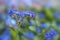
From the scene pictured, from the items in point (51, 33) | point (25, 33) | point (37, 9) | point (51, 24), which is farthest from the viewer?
point (37, 9)

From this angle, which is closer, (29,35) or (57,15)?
(29,35)

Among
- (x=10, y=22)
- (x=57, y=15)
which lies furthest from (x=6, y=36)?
(x=57, y=15)

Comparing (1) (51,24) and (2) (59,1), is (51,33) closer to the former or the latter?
(1) (51,24)

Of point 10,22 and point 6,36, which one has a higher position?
point 10,22

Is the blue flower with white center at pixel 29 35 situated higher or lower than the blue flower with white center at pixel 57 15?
lower

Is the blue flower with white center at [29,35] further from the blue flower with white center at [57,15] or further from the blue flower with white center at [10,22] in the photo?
the blue flower with white center at [57,15]

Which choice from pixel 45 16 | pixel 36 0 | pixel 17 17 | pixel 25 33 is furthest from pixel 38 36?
pixel 36 0

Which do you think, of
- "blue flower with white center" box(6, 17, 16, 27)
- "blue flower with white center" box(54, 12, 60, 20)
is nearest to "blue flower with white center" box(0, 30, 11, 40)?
"blue flower with white center" box(6, 17, 16, 27)

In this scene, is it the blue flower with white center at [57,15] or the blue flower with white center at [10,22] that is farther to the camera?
the blue flower with white center at [57,15]

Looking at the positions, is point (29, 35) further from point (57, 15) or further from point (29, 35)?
point (57, 15)

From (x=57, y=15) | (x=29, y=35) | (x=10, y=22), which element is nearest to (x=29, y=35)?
(x=29, y=35)

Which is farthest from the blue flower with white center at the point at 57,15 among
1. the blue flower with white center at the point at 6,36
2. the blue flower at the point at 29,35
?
the blue flower with white center at the point at 6,36
